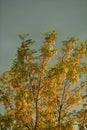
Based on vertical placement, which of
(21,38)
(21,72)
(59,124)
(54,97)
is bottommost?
(59,124)

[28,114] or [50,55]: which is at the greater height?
[50,55]

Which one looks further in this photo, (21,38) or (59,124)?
(21,38)

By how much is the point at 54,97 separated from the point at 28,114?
2002mm

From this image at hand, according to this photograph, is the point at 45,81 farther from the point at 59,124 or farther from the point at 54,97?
the point at 59,124

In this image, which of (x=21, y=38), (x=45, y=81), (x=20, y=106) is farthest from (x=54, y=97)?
(x=21, y=38)

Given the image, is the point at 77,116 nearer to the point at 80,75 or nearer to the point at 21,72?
the point at 80,75

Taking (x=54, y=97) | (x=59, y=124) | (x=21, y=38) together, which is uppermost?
(x=21, y=38)

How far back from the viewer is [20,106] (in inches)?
769

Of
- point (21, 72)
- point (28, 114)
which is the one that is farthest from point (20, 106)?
point (21, 72)

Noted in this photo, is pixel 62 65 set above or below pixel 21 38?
below

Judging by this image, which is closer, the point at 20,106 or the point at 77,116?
the point at 20,106

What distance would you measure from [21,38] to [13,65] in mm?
1830

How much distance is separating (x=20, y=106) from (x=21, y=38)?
4.44 meters

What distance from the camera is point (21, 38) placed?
69.2 feet
